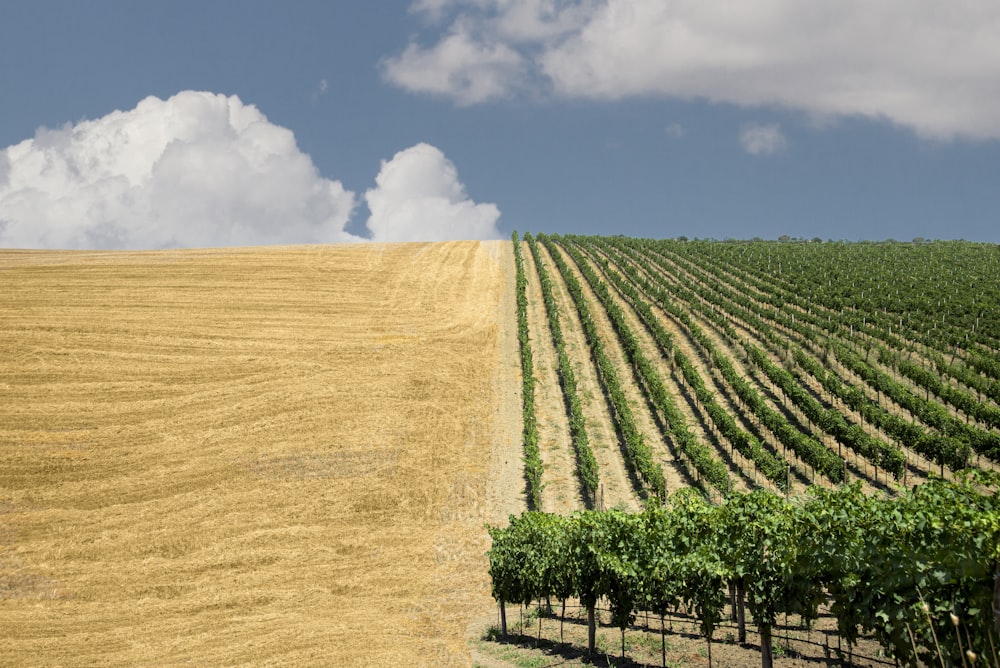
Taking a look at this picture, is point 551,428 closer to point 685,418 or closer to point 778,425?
point 685,418

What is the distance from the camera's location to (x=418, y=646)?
23.2 m

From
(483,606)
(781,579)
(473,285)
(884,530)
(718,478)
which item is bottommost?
(483,606)

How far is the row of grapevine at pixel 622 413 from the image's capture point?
112 ft

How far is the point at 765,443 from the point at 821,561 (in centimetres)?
2699

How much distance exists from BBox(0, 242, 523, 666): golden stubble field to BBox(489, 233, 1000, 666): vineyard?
13.3 feet

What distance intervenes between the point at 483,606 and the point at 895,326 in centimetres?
4096

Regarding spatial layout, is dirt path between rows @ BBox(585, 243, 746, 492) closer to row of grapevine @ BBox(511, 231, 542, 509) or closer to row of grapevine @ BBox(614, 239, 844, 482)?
row of grapevine @ BBox(614, 239, 844, 482)

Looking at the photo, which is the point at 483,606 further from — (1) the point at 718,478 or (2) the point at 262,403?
(2) the point at 262,403

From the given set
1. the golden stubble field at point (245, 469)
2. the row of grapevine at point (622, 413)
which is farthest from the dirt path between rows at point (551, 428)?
the row of grapevine at point (622, 413)

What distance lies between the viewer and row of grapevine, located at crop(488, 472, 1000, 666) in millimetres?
10680

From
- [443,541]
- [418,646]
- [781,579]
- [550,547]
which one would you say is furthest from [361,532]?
[781,579]

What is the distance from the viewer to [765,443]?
→ 38781 mm

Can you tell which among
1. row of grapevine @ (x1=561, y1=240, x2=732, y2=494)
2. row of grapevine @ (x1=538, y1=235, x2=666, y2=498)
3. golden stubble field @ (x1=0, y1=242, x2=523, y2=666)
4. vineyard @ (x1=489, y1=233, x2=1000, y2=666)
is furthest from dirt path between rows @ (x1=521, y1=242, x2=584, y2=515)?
row of grapevine @ (x1=561, y1=240, x2=732, y2=494)

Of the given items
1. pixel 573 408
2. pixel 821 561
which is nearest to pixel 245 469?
pixel 573 408
